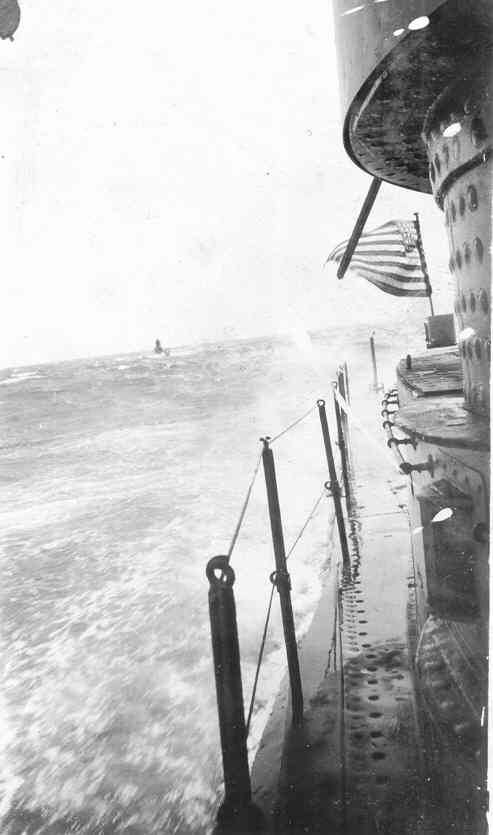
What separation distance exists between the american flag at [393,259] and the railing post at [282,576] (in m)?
6.41

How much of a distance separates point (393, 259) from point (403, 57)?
6.69 meters

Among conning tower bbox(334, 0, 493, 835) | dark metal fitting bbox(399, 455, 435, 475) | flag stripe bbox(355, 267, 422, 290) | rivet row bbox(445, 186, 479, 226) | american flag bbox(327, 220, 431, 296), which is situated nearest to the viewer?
conning tower bbox(334, 0, 493, 835)

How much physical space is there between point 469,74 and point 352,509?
607cm

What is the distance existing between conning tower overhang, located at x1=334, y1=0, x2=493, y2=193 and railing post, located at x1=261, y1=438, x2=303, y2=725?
1.87 m

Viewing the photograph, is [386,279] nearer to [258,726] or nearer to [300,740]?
[258,726]

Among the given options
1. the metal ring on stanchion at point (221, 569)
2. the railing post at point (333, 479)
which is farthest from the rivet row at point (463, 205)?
the railing post at point (333, 479)

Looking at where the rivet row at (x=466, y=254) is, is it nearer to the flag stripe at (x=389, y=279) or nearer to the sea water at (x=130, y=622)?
the sea water at (x=130, y=622)

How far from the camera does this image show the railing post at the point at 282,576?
10.1ft

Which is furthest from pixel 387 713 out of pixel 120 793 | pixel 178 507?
pixel 178 507

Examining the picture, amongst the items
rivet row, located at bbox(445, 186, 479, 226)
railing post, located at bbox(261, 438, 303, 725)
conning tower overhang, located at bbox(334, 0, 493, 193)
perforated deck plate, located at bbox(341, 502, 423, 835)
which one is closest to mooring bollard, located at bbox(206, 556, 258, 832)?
perforated deck plate, located at bbox(341, 502, 423, 835)

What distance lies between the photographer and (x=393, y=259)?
28.9 feet

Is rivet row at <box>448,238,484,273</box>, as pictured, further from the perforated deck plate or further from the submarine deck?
the perforated deck plate

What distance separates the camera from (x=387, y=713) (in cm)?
320

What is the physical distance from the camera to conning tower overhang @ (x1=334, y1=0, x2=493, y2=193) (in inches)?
85.4
